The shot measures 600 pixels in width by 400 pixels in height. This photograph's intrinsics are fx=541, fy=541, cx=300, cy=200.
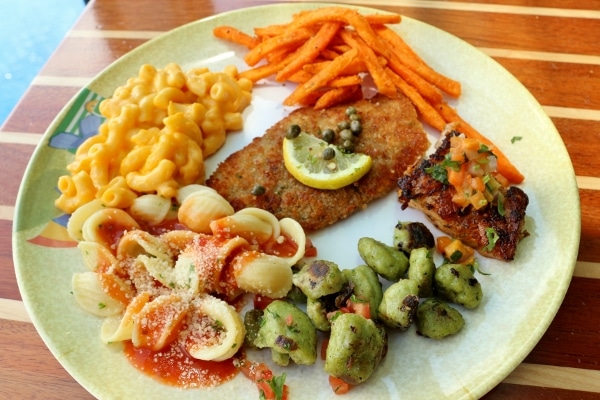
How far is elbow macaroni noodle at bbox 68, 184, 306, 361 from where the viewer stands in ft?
7.86

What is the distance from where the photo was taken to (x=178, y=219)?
292 cm

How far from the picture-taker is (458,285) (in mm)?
2375

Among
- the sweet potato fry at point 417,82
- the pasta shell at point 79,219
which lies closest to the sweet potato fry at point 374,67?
the sweet potato fry at point 417,82

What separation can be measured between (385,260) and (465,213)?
528mm

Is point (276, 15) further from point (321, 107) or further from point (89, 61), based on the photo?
point (89, 61)

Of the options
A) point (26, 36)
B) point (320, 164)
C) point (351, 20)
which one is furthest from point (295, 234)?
point (26, 36)

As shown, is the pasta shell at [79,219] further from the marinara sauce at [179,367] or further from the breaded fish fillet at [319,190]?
the marinara sauce at [179,367]

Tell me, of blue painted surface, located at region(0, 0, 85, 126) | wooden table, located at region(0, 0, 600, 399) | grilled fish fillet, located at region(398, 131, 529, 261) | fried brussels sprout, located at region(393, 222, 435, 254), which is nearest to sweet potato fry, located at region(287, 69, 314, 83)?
grilled fish fillet, located at region(398, 131, 529, 261)

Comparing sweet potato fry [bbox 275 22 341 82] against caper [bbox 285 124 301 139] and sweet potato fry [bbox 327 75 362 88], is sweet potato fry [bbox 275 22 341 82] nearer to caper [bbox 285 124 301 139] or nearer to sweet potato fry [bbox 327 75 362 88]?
sweet potato fry [bbox 327 75 362 88]

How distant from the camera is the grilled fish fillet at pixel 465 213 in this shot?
8.63 feet

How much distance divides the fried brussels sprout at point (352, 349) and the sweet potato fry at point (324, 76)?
166 cm

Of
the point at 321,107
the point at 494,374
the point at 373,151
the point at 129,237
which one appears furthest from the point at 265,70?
the point at 494,374

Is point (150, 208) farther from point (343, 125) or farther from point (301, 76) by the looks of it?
point (301, 76)

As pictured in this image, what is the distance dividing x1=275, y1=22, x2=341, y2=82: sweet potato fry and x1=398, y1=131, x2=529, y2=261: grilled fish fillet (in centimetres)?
112
